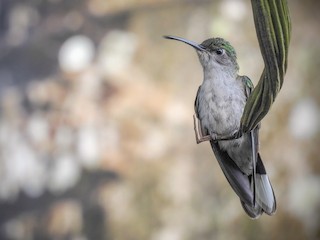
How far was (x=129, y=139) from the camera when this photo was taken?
281cm

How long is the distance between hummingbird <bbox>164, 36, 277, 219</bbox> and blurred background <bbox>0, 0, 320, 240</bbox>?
2082 mm

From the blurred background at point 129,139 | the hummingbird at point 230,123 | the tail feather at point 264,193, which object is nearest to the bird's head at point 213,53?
the hummingbird at point 230,123

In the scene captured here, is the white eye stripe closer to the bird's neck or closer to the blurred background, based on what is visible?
the bird's neck

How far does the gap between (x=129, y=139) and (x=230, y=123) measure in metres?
2.19

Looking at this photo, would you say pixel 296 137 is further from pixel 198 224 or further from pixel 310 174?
pixel 198 224

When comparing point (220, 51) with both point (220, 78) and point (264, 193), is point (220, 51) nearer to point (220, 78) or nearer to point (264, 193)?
point (220, 78)

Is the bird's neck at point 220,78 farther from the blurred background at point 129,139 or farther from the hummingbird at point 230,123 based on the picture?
the blurred background at point 129,139

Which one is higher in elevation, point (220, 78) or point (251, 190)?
point (220, 78)

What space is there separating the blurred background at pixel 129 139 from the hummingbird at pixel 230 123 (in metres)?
2.08

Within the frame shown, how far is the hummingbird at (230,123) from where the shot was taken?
Result: 601 millimetres

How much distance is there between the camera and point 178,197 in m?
2.82

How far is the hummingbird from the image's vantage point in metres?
0.60

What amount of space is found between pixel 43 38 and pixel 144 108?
0.58m

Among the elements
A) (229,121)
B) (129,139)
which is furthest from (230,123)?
(129,139)
